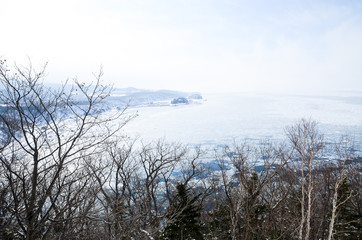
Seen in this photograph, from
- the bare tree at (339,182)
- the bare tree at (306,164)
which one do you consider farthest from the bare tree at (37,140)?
the bare tree at (339,182)

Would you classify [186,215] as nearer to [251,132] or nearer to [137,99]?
[251,132]

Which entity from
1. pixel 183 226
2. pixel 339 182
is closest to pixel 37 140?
pixel 339 182

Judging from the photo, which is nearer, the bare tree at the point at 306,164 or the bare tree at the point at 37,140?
the bare tree at the point at 37,140

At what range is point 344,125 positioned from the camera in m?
44.0

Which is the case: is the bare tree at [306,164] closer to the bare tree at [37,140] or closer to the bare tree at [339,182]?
the bare tree at [339,182]

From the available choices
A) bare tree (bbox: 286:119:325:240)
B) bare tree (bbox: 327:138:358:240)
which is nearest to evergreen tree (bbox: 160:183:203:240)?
bare tree (bbox: 286:119:325:240)

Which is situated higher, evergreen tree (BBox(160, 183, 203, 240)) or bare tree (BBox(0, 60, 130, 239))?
bare tree (BBox(0, 60, 130, 239))

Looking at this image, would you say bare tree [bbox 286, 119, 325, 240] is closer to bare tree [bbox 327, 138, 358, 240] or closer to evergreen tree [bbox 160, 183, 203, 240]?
bare tree [bbox 327, 138, 358, 240]

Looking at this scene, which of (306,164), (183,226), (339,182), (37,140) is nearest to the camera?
(37,140)

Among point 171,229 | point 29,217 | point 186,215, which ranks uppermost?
point 29,217

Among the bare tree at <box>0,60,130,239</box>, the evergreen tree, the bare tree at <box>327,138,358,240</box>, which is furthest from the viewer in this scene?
the evergreen tree

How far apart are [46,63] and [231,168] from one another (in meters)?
24.8

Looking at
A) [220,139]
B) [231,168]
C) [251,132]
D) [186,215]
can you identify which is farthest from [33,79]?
[251,132]

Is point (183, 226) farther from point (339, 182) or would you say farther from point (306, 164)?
point (339, 182)
